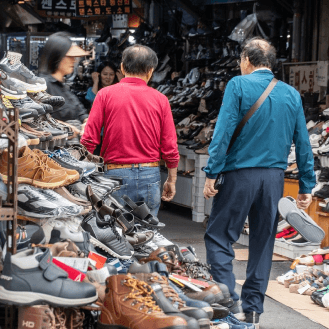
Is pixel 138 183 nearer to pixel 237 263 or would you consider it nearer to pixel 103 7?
pixel 237 263

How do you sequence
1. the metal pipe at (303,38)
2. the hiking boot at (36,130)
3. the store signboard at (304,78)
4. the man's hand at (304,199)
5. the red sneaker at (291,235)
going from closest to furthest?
the hiking boot at (36,130) < the man's hand at (304,199) < the red sneaker at (291,235) < the store signboard at (304,78) < the metal pipe at (303,38)

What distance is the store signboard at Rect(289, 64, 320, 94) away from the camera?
956 cm

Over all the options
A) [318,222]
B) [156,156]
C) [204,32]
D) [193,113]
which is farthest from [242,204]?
[204,32]

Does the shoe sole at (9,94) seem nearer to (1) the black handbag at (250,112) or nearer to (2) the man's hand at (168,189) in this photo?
(1) the black handbag at (250,112)

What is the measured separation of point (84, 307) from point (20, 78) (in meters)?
1.90

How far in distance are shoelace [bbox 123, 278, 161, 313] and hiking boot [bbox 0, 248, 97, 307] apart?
174 millimetres

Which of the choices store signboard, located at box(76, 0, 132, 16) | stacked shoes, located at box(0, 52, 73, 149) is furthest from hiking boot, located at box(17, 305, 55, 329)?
store signboard, located at box(76, 0, 132, 16)

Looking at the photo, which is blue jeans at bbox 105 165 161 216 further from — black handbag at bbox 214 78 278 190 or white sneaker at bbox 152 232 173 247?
white sneaker at bbox 152 232 173 247

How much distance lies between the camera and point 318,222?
760cm

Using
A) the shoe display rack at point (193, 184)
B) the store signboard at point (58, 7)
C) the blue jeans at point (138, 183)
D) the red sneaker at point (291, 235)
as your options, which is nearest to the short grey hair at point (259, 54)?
the blue jeans at point (138, 183)

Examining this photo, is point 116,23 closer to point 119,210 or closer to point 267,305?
point 267,305

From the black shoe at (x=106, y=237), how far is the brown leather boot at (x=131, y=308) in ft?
2.69

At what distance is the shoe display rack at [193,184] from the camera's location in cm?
961

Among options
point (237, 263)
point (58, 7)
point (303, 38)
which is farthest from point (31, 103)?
point (58, 7)
